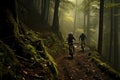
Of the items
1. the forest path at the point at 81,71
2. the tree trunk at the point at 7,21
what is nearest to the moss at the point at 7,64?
the tree trunk at the point at 7,21

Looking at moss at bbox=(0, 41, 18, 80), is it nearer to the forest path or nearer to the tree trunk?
the tree trunk

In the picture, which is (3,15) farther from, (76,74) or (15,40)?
(76,74)

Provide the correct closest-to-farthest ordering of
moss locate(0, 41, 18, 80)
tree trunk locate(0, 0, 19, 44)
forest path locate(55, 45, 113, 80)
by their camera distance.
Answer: moss locate(0, 41, 18, 80), tree trunk locate(0, 0, 19, 44), forest path locate(55, 45, 113, 80)

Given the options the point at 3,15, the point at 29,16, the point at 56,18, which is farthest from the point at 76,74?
the point at 29,16

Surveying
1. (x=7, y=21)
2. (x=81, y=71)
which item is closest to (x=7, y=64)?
(x=7, y=21)

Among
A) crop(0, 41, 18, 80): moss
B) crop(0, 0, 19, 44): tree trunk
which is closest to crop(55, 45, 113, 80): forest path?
crop(0, 0, 19, 44): tree trunk

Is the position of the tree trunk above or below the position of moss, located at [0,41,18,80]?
above

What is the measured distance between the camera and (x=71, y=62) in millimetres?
14953

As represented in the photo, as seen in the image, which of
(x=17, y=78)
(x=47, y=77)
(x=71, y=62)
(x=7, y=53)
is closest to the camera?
(x=17, y=78)

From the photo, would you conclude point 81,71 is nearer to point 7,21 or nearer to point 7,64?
point 7,21

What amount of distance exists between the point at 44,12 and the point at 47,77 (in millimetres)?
21368

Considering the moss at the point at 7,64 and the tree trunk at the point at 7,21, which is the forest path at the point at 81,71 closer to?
the tree trunk at the point at 7,21

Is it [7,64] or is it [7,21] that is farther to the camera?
[7,21]

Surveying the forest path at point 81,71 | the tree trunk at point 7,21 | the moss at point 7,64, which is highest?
the tree trunk at point 7,21
